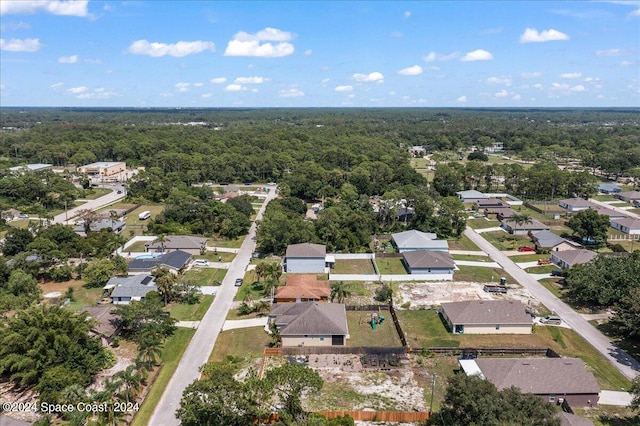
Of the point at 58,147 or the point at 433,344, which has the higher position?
the point at 58,147

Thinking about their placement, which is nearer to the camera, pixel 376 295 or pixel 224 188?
pixel 376 295

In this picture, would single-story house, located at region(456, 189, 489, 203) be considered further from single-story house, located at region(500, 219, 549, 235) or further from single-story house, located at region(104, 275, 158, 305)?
single-story house, located at region(104, 275, 158, 305)

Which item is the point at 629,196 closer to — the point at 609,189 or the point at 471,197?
the point at 609,189

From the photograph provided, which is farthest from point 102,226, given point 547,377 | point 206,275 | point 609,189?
point 609,189

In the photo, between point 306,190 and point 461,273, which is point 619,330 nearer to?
point 461,273

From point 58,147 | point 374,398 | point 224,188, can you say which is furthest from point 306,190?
point 58,147

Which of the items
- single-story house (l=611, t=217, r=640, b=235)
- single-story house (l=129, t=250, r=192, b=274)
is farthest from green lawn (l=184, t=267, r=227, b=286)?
single-story house (l=611, t=217, r=640, b=235)
